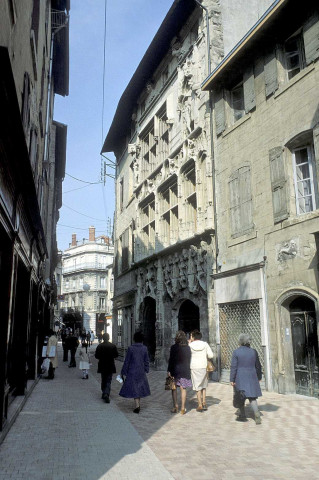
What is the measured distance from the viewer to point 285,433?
601 centimetres

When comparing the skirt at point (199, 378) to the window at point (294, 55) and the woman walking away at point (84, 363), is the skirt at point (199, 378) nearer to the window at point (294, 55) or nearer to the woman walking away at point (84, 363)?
the woman walking away at point (84, 363)

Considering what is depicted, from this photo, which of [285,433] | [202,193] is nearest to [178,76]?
[202,193]

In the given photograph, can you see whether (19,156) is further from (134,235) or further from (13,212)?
(134,235)

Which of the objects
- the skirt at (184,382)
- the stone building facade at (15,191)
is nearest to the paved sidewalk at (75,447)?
the stone building facade at (15,191)

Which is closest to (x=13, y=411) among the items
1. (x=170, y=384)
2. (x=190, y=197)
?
(x=170, y=384)

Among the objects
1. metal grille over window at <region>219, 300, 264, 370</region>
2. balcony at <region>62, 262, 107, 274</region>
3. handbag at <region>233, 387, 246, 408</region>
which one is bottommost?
handbag at <region>233, 387, 246, 408</region>

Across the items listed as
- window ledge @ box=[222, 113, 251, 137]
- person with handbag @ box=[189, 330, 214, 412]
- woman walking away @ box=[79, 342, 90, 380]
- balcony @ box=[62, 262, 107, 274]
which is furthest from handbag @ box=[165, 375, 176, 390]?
balcony @ box=[62, 262, 107, 274]

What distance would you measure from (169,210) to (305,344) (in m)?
9.26

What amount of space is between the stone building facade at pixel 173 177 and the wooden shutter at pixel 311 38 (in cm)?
461

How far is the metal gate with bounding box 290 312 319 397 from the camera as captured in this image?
9.19 meters

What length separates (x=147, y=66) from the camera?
1972cm

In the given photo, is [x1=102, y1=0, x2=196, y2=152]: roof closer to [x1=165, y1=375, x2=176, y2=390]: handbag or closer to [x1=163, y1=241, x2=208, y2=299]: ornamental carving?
[x1=163, y1=241, x2=208, y2=299]: ornamental carving

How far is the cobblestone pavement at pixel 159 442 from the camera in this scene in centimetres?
441

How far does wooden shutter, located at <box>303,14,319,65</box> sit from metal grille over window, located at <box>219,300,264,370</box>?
245 inches
